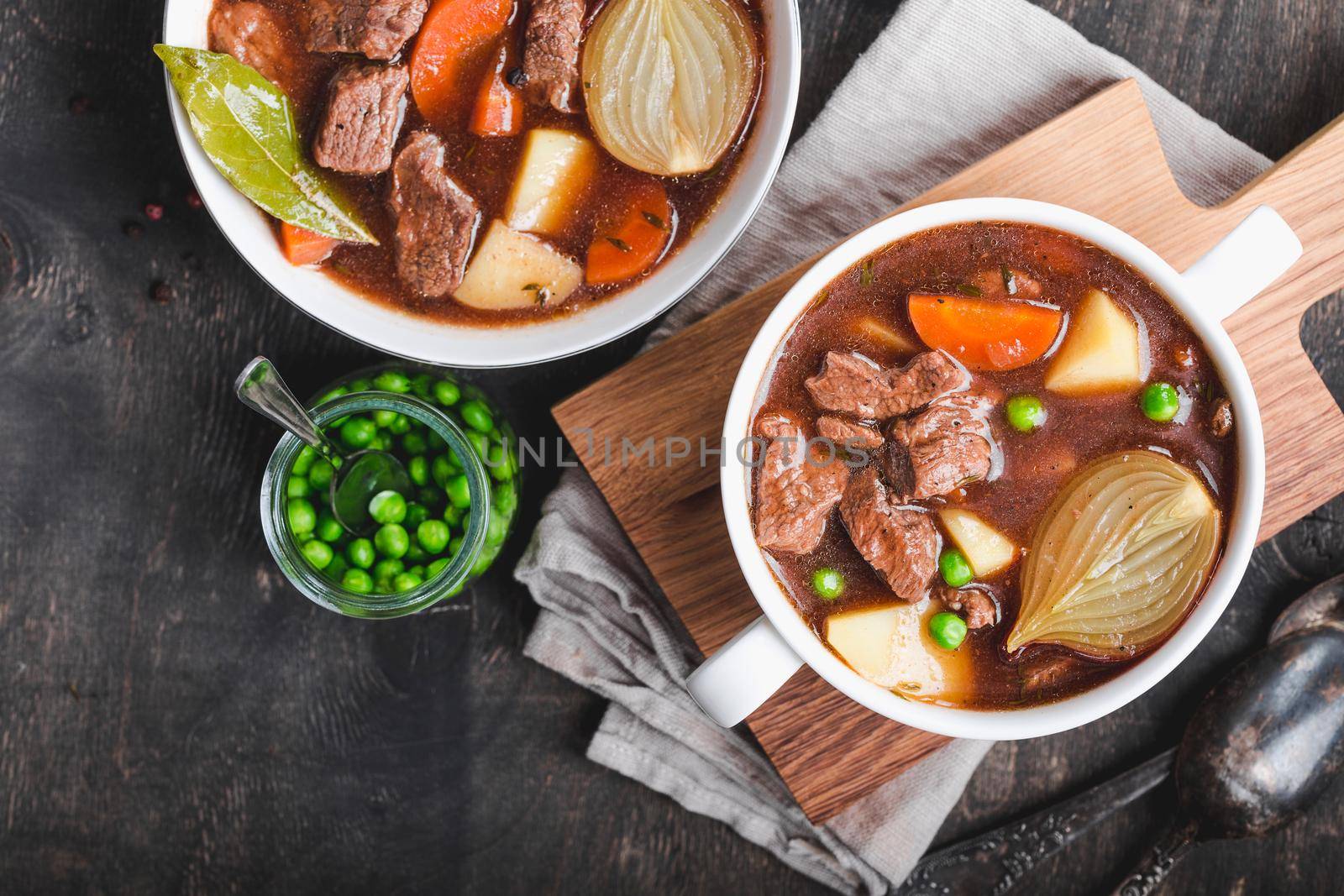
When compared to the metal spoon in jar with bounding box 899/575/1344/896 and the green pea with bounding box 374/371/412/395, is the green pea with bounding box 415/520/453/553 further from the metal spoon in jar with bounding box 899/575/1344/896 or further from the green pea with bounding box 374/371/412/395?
the metal spoon in jar with bounding box 899/575/1344/896

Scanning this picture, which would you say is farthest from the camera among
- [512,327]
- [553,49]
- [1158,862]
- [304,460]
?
[1158,862]

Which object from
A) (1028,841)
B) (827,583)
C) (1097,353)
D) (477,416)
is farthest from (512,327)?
(1028,841)

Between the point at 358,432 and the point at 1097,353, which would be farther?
the point at 358,432

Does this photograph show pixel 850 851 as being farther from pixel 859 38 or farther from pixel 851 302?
pixel 859 38

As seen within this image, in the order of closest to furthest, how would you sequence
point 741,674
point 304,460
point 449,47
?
point 741,674
point 449,47
point 304,460

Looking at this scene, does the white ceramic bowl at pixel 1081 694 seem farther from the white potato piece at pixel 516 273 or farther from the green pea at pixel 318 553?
the green pea at pixel 318 553

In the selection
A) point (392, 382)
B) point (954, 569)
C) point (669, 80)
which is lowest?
point (392, 382)

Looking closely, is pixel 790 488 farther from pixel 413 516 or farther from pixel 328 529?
pixel 328 529

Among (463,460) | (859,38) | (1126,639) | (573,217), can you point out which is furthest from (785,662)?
(859,38)
